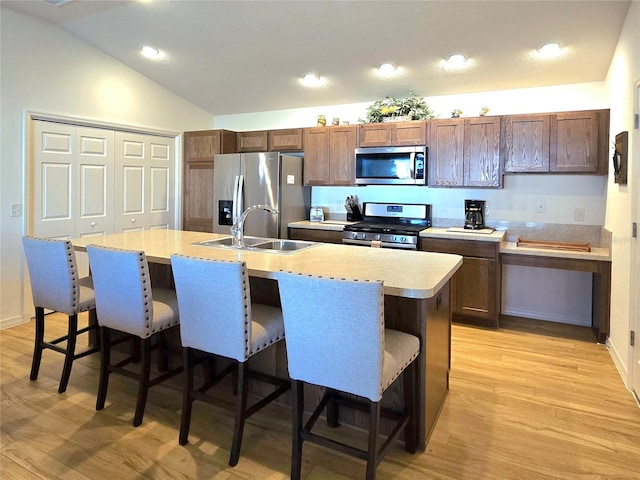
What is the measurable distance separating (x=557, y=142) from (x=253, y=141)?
10.8ft

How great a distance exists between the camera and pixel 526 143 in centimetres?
388

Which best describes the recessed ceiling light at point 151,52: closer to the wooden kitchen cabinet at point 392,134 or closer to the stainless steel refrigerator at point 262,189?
the stainless steel refrigerator at point 262,189

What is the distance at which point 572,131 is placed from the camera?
12.2 ft

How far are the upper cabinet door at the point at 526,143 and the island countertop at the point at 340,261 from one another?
1.87 metres

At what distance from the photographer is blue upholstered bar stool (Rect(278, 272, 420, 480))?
1.62 meters

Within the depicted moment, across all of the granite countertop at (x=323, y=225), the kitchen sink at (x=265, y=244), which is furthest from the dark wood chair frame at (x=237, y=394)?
the granite countertop at (x=323, y=225)

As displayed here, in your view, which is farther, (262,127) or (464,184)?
(262,127)

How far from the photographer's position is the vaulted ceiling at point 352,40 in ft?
10.3

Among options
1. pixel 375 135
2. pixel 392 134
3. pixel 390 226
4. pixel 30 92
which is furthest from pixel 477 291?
pixel 30 92

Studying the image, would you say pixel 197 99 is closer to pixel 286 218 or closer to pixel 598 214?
pixel 286 218

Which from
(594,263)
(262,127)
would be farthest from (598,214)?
(262,127)

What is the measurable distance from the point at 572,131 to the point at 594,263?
114 centimetres

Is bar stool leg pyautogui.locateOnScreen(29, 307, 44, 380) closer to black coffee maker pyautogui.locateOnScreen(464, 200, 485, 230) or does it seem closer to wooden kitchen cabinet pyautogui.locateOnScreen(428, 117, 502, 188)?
wooden kitchen cabinet pyautogui.locateOnScreen(428, 117, 502, 188)

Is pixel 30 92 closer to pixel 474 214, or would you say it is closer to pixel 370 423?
pixel 370 423
